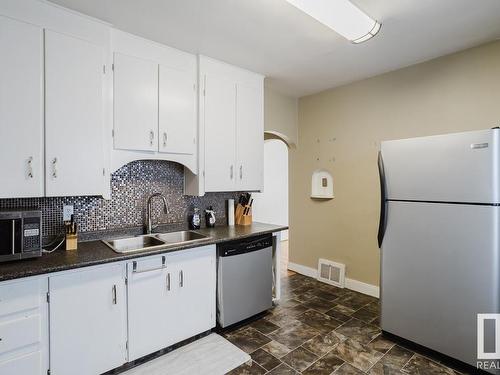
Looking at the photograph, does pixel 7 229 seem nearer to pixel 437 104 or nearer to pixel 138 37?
pixel 138 37

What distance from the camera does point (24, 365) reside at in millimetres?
1547

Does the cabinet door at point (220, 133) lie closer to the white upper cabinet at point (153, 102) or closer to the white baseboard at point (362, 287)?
the white upper cabinet at point (153, 102)

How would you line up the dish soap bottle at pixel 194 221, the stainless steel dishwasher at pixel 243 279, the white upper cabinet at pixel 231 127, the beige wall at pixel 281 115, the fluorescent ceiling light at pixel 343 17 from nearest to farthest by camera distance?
the fluorescent ceiling light at pixel 343 17 < the stainless steel dishwasher at pixel 243 279 < the white upper cabinet at pixel 231 127 < the dish soap bottle at pixel 194 221 < the beige wall at pixel 281 115

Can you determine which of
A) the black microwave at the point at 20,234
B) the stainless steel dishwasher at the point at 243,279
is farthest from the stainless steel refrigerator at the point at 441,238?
the black microwave at the point at 20,234

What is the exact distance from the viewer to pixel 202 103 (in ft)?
8.71

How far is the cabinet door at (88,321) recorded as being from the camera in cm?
166

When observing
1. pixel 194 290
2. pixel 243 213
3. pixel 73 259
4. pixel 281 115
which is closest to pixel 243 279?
pixel 194 290

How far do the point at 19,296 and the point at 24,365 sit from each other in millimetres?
421

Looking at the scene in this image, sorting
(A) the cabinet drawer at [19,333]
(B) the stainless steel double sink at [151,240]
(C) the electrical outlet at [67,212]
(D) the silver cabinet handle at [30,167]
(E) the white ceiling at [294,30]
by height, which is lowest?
(A) the cabinet drawer at [19,333]

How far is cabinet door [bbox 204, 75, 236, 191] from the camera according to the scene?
2723 millimetres

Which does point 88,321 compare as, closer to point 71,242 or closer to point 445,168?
point 71,242

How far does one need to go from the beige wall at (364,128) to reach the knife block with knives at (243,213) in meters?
1.16

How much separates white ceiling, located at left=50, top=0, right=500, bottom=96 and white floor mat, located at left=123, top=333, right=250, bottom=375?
2726 millimetres

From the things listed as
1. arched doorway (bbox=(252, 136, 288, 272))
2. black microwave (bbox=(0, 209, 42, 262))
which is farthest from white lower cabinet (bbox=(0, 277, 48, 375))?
arched doorway (bbox=(252, 136, 288, 272))
